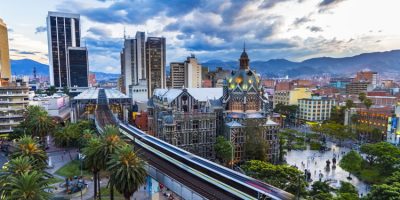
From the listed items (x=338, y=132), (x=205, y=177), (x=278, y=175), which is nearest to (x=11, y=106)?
(x=205, y=177)

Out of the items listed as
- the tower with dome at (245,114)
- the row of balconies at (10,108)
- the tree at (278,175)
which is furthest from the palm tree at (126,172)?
the row of balconies at (10,108)

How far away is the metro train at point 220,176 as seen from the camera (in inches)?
1345

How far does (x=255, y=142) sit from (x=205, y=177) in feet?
117

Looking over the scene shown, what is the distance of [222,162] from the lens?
7788 centimetres

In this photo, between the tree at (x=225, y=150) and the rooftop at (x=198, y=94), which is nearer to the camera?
the tree at (x=225, y=150)

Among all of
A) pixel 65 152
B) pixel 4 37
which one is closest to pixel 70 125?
pixel 65 152

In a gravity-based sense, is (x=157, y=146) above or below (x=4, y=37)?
below

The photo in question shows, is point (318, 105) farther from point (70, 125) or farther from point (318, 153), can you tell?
point (70, 125)

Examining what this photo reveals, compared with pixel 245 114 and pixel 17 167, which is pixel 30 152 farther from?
pixel 245 114

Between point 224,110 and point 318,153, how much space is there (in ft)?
123

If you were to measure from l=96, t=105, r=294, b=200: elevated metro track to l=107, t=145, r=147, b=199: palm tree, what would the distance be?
25.4ft

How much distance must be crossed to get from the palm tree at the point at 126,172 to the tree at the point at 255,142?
42.7 meters

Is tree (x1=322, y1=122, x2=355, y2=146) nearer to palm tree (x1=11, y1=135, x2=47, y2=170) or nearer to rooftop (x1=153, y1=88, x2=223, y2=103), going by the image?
rooftop (x1=153, y1=88, x2=223, y2=103)

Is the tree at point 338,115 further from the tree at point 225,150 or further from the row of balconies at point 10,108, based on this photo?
the row of balconies at point 10,108
